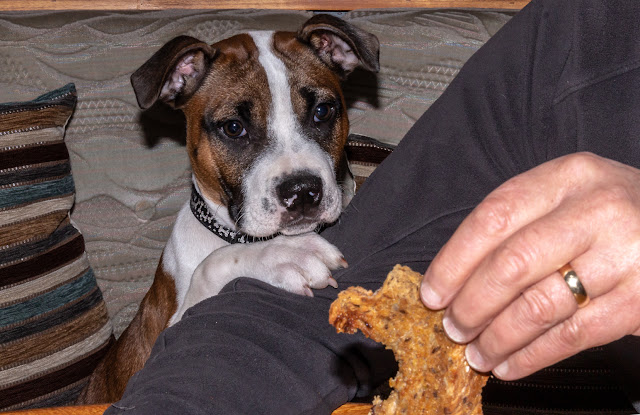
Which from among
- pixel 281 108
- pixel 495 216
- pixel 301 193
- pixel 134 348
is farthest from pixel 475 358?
pixel 134 348

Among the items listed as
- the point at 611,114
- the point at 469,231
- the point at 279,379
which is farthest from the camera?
the point at 611,114

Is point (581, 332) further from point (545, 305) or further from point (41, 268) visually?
point (41, 268)

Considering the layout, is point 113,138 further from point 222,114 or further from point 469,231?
point 469,231

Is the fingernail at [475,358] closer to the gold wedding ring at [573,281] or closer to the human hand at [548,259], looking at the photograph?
the human hand at [548,259]

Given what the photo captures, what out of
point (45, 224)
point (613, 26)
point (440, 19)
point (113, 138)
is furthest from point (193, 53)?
point (613, 26)

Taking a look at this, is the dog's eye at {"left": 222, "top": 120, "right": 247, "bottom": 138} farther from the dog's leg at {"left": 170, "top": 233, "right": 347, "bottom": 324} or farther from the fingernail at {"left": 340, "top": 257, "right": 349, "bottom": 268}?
the fingernail at {"left": 340, "top": 257, "right": 349, "bottom": 268}

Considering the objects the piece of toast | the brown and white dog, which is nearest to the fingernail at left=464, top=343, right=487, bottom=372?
the piece of toast
